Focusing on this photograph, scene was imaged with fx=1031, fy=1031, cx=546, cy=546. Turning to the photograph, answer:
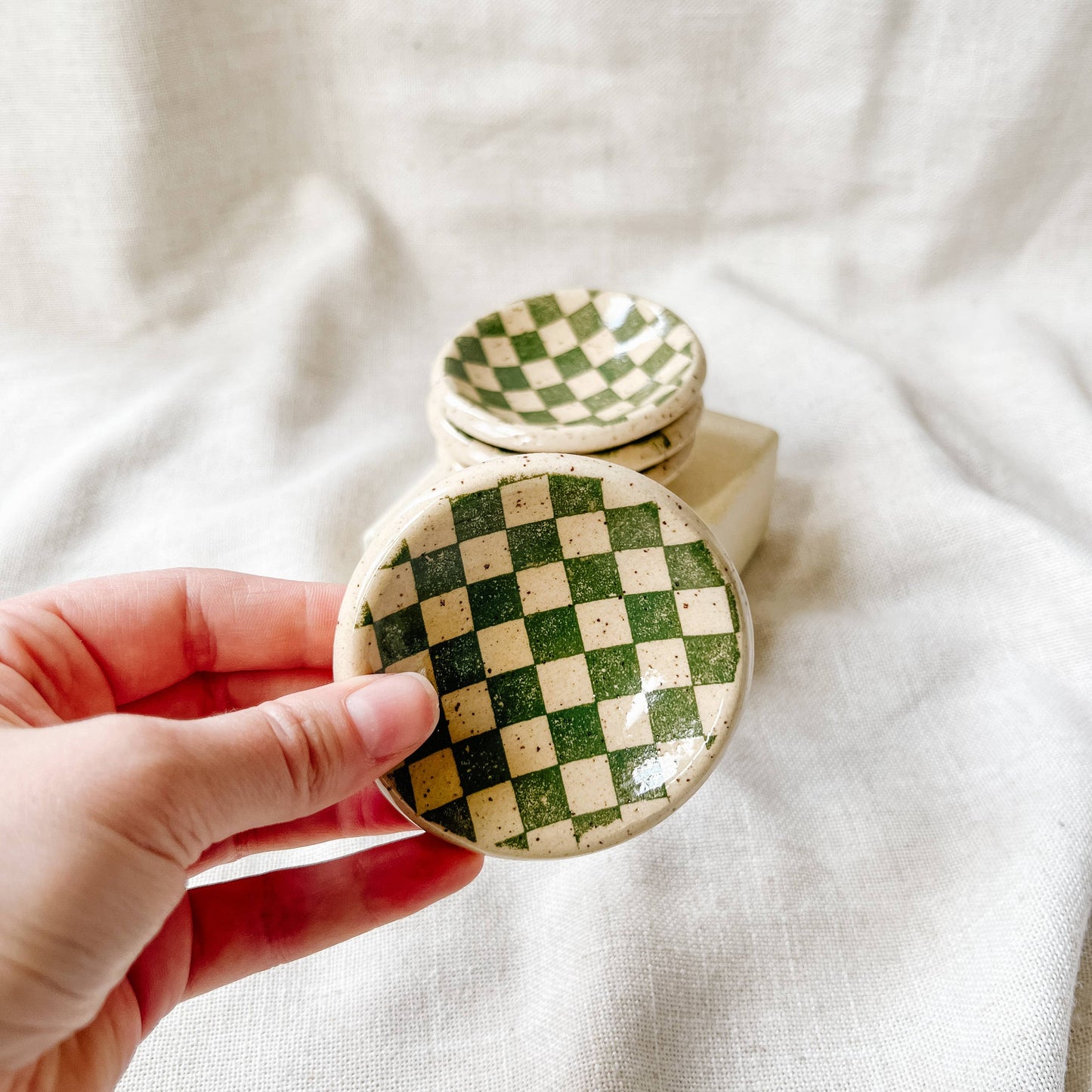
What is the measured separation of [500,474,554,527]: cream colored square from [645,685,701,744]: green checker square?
202 mm

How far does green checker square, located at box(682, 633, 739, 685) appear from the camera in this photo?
0.96 meters

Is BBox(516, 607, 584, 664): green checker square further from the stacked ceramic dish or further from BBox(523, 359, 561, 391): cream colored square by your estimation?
BBox(523, 359, 561, 391): cream colored square

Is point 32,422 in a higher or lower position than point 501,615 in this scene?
lower

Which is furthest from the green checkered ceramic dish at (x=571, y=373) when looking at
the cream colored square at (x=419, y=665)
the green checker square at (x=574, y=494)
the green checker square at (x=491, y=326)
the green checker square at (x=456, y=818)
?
the green checker square at (x=456, y=818)

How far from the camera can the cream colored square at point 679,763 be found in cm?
94

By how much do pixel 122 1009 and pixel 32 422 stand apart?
4.21 feet

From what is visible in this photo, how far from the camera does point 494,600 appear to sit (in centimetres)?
100

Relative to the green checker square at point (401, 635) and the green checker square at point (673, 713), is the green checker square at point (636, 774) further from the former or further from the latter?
the green checker square at point (401, 635)

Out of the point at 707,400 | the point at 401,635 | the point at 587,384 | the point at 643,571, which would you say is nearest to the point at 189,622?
the point at 401,635

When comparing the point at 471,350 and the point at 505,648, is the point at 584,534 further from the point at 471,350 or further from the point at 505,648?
the point at 471,350

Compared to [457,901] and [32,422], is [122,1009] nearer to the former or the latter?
[457,901]

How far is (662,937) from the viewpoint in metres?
1.11

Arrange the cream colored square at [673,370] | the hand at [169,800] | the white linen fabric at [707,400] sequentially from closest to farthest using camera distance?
1. the hand at [169,800]
2. the white linen fabric at [707,400]
3. the cream colored square at [673,370]

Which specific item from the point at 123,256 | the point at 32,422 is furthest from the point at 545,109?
the point at 32,422
